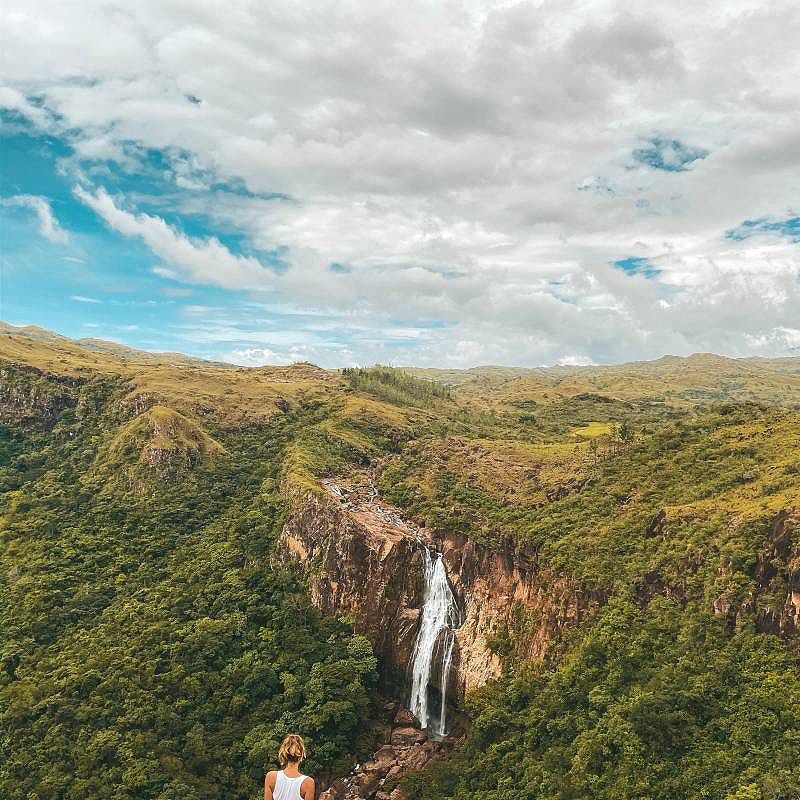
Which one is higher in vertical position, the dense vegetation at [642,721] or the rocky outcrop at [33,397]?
the rocky outcrop at [33,397]

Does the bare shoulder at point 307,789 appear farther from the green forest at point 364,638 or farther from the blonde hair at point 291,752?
the green forest at point 364,638

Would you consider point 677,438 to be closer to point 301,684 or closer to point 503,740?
point 503,740

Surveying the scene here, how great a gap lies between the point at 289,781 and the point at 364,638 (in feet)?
141

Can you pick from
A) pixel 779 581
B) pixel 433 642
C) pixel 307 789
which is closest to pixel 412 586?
pixel 433 642

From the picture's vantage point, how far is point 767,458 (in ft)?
150

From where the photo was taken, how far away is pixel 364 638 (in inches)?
1918

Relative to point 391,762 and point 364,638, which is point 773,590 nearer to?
point 391,762

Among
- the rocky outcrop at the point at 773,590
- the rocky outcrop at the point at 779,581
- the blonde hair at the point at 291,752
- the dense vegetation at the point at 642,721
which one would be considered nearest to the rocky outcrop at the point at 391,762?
the dense vegetation at the point at 642,721

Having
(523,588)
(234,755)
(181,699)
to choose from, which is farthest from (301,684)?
(523,588)

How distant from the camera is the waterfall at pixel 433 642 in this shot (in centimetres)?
4734

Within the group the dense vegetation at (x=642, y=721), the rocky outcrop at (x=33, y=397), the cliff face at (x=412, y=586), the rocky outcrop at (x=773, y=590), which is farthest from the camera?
the rocky outcrop at (x=33, y=397)

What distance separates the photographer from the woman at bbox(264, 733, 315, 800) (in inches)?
332

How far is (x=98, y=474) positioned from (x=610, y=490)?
61739 millimetres

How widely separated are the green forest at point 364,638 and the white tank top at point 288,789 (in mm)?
25966
